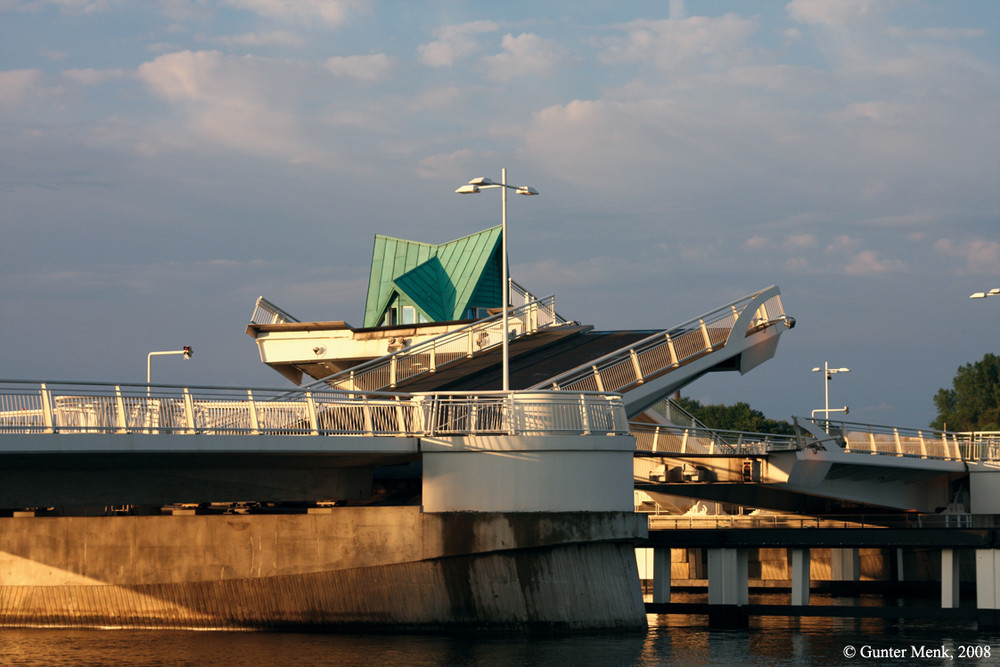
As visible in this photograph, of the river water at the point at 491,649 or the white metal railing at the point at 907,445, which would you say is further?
the white metal railing at the point at 907,445

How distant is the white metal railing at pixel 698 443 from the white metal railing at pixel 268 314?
22662 mm

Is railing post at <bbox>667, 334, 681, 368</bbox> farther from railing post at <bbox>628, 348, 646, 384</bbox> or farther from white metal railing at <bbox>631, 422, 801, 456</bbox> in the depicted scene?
white metal railing at <bbox>631, 422, 801, 456</bbox>

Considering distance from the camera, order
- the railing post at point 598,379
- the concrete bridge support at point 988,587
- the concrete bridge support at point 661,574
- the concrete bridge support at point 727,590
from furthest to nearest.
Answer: the concrete bridge support at point 661,574, the railing post at point 598,379, the concrete bridge support at point 727,590, the concrete bridge support at point 988,587

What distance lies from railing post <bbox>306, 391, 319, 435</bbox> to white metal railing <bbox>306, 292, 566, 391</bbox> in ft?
38.4

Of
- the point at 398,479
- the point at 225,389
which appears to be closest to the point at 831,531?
the point at 398,479

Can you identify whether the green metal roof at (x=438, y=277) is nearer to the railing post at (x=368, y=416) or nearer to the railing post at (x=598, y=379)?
the railing post at (x=598, y=379)

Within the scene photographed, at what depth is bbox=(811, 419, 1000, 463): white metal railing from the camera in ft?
161

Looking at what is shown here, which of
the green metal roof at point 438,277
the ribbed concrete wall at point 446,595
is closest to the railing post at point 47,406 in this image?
the ribbed concrete wall at point 446,595

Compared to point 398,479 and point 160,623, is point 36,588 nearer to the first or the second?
point 160,623

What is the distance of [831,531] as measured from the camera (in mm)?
39406

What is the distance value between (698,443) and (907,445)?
12.1 metres

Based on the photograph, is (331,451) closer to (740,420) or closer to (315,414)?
(315,414)

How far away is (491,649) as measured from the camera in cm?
2997

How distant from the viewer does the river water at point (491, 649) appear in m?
29.0
